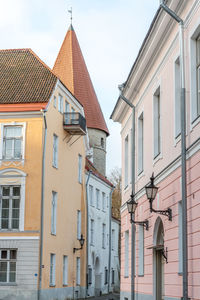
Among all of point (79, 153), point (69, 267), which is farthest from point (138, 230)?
point (79, 153)

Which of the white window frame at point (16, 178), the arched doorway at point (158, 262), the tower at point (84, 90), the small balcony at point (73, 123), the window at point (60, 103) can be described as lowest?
the arched doorway at point (158, 262)

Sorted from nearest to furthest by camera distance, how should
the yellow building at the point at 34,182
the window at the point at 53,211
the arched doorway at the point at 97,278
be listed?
the yellow building at the point at 34,182, the window at the point at 53,211, the arched doorway at the point at 97,278

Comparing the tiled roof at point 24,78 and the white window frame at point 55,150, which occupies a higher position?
the tiled roof at point 24,78

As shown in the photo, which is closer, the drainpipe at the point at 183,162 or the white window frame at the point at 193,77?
the drainpipe at the point at 183,162

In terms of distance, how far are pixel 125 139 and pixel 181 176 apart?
10.6 m

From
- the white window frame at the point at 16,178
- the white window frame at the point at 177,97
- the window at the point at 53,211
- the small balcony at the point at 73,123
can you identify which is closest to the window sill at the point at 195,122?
the white window frame at the point at 177,97

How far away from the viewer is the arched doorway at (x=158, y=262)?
15.9 metres

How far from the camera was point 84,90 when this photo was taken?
57.2m

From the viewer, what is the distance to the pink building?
11.7m

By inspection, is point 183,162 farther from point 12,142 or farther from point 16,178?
point 12,142

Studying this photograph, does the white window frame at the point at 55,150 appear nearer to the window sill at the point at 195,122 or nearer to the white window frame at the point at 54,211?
the white window frame at the point at 54,211

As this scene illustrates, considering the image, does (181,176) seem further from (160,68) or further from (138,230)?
(138,230)

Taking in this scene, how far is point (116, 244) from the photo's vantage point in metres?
55.5

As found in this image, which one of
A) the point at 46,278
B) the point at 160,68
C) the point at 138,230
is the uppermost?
the point at 160,68
